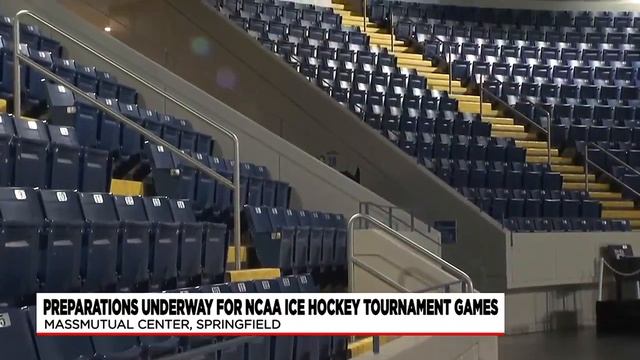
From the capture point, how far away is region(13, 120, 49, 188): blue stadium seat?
4562 millimetres

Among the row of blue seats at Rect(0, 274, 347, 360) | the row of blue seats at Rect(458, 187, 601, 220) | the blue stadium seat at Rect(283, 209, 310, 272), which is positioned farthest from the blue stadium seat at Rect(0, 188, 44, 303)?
the row of blue seats at Rect(458, 187, 601, 220)

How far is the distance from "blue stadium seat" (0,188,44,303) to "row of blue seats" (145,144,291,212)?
83.7 inches

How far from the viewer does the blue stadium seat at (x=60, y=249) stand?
3.86m

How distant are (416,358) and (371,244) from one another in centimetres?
151

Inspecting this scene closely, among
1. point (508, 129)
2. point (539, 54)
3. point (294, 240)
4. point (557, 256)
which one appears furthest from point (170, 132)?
point (539, 54)

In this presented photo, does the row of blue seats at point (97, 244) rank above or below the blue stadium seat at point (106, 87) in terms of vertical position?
below

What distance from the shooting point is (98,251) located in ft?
13.6

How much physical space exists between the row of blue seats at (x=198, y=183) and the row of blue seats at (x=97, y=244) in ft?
2.49

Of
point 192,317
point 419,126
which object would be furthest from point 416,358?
point 419,126

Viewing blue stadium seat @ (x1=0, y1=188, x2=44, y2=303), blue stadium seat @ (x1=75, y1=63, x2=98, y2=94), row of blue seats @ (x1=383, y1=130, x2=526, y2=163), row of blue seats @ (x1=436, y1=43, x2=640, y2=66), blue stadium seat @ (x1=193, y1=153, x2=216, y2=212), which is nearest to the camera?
blue stadium seat @ (x1=0, y1=188, x2=44, y2=303)

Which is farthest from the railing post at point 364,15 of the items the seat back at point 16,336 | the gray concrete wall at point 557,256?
the seat back at point 16,336

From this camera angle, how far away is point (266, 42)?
11.0 meters

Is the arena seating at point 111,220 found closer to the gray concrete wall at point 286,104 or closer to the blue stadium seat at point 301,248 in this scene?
the blue stadium seat at point 301,248

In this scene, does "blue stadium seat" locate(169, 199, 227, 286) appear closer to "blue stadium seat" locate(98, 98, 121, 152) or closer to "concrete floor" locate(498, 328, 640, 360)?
"blue stadium seat" locate(98, 98, 121, 152)
